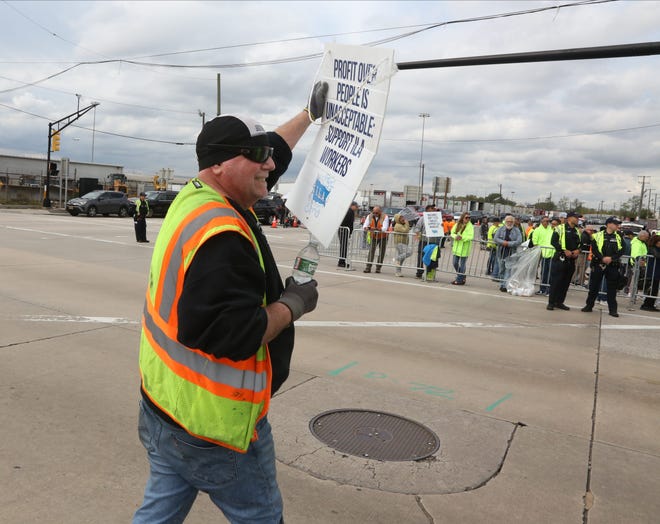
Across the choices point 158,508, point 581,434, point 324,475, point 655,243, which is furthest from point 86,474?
point 655,243

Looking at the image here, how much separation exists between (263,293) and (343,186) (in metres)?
0.73

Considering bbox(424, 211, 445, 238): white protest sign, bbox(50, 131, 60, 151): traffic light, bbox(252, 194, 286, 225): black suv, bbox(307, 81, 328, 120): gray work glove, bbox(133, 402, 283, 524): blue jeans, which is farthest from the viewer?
bbox(50, 131, 60, 151): traffic light

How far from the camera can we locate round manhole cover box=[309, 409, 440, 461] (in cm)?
399

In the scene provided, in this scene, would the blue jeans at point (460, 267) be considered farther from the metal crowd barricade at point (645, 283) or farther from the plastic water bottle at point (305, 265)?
the plastic water bottle at point (305, 265)

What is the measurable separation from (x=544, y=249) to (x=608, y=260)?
2743 millimetres

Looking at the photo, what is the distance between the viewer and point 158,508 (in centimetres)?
193

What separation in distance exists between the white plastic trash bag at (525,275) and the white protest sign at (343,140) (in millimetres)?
10881

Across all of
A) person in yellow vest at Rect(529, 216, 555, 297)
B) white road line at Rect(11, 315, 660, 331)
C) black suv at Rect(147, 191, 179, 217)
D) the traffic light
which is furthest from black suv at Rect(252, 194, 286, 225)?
white road line at Rect(11, 315, 660, 331)

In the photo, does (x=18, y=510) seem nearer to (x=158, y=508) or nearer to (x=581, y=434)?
(x=158, y=508)

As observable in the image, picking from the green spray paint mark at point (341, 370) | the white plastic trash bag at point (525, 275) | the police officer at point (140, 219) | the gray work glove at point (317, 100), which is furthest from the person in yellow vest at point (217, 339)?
the police officer at point (140, 219)

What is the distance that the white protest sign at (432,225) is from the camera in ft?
45.0

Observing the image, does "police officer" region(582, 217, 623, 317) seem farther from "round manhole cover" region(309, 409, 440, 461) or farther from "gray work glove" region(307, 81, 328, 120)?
Result: "gray work glove" region(307, 81, 328, 120)

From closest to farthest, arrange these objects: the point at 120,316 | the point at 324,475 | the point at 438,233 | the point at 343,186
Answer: the point at 343,186, the point at 324,475, the point at 120,316, the point at 438,233

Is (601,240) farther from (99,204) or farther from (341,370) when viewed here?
(99,204)
